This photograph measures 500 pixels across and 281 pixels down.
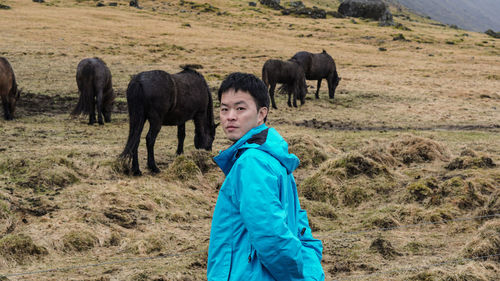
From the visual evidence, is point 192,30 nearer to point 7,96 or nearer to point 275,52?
point 275,52

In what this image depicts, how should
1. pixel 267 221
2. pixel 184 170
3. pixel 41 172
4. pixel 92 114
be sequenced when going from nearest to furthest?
pixel 267 221 < pixel 41 172 < pixel 184 170 < pixel 92 114

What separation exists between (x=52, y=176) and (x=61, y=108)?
25.2 feet

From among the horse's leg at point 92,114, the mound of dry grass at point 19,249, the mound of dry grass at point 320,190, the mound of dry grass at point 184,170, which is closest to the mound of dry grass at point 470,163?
the mound of dry grass at point 320,190

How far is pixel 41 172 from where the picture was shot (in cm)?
695

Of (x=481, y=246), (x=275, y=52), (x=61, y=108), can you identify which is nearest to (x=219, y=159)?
(x=481, y=246)

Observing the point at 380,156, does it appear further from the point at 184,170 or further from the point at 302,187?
the point at 184,170

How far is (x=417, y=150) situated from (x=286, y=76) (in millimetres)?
8336

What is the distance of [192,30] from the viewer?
3625 cm

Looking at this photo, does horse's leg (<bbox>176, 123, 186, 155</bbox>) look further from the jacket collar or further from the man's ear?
the jacket collar

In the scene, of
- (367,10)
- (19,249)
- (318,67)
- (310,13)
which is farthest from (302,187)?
(367,10)

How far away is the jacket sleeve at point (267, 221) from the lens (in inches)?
72.2

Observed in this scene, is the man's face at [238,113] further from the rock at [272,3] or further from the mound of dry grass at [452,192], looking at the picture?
the rock at [272,3]

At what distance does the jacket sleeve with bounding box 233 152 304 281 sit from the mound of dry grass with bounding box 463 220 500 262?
13.0 ft

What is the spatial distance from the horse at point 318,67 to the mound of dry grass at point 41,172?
42.3 feet
